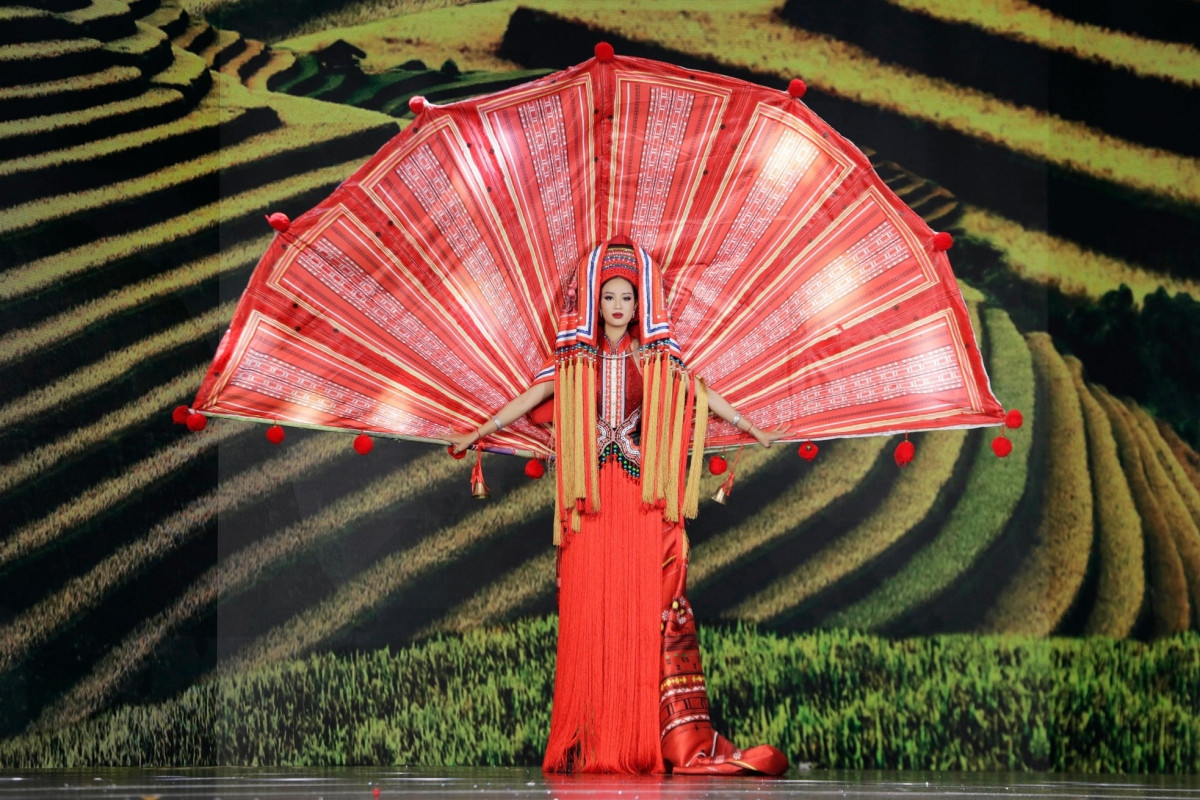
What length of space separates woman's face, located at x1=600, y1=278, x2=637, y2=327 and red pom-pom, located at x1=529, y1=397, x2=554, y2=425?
375mm

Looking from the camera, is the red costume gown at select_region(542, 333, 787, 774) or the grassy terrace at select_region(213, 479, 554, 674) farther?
the grassy terrace at select_region(213, 479, 554, 674)

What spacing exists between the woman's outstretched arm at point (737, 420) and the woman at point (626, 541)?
0.09 metres

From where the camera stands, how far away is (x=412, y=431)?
5.04 meters

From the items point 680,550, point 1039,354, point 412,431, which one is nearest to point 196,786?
point 412,431

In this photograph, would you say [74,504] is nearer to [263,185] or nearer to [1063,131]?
[263,185]

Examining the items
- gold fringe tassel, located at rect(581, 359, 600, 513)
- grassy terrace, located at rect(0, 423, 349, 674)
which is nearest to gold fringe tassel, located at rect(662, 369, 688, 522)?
gold fringe tassel, located at rect(581, 359, 600, 513)

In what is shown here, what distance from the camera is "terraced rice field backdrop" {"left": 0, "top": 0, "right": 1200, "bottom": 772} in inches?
238

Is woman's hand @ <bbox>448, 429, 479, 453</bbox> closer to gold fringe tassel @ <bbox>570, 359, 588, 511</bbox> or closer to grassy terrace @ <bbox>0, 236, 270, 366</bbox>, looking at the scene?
gold fringe tassel @ <bbox>570, 359, 588, 511</bbox>

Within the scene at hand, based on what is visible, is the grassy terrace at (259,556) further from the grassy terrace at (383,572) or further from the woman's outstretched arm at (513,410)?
the woman's outstretched arm at (513,410)

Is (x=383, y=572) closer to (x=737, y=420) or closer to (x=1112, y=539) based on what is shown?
(x=737, y=420)

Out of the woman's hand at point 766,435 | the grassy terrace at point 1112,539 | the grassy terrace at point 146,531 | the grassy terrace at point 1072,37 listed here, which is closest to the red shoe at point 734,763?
the woman's hand at point 766,435

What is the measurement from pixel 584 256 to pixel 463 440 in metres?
0.76

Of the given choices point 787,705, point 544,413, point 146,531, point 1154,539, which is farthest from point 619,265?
point 1154,539

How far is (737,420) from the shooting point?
5.04 metres
